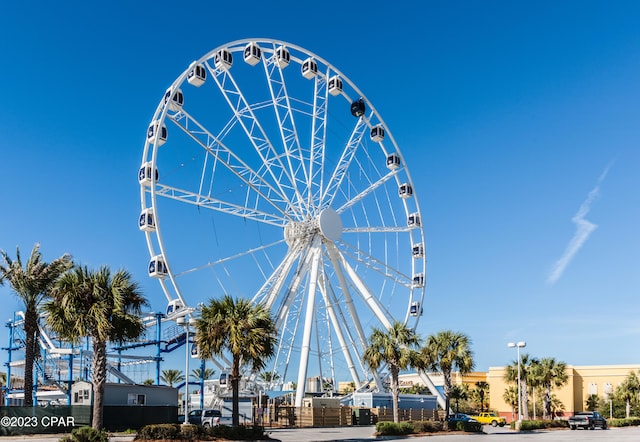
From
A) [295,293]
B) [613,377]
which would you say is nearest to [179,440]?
[295,293]

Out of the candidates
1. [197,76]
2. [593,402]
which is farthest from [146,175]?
[593,402]

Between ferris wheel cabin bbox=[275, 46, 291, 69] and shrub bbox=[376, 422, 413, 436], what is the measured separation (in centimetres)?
2295

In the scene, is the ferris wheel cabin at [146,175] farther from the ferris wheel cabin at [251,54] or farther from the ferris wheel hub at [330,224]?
the ferris wheel hub at [330,224]

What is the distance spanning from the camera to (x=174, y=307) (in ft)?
126

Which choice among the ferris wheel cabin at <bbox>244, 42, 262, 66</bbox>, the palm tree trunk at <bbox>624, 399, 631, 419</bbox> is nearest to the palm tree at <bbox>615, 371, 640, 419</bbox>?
the palm tree trunk at <bbox>624, 399, 631, 419</bbox>

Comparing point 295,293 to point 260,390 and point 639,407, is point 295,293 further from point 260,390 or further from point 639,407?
point 639,407

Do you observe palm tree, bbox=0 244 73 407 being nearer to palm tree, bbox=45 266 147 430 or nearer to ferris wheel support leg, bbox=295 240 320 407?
palm tree, bbox=45 266 147 430

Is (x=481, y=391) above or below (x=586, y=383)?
below

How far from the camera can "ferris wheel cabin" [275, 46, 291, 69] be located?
4662 cm

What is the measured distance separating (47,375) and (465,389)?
58788 millimetres

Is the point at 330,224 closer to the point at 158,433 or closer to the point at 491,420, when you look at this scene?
the point at 158,433

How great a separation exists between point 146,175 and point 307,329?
1433 centimetres

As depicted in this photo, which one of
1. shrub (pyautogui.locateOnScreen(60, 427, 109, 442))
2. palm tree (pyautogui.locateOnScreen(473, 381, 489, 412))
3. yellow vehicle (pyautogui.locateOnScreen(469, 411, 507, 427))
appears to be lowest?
palm tree (pyautogui.locateOnScreen(473, 381, 489, 412))

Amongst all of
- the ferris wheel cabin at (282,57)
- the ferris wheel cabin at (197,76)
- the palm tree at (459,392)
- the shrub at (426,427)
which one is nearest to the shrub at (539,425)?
the shrub at (426,427)
